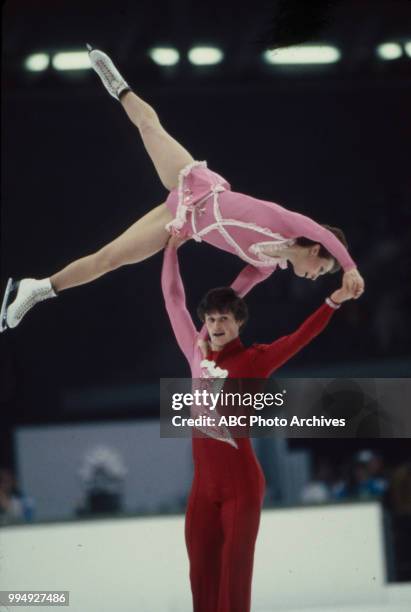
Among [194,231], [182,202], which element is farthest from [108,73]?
[194,231]

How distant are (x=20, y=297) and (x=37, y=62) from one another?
46.3 inches

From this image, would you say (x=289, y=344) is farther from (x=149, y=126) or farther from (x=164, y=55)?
(x=164, y=55)

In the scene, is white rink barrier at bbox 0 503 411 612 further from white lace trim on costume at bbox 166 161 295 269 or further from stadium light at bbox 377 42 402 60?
stadium light at bbox 377 42 402 60

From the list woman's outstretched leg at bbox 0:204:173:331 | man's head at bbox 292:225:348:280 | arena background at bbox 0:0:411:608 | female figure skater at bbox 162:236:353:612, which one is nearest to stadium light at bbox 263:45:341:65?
arena background at bbox 0:0:411:608

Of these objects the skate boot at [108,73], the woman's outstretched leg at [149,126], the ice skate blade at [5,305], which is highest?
the skate boot at [108,73]

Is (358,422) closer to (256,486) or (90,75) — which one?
(256,486)

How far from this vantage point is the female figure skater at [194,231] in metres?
4.04

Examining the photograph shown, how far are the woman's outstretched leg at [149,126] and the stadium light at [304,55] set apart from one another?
0.65m

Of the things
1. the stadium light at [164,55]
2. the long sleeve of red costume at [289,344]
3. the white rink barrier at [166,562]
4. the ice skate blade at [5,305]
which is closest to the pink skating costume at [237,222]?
the long sleeve of red costume at [289,344]

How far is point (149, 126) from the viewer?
439 cm

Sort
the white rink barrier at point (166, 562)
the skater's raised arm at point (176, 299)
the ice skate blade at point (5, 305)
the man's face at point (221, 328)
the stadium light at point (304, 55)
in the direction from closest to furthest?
1. the man's face at point (221, 328)
2. the skater's raised arm at point (176, 299)
3. the white rink barrier at point (166, 562)
4. the ice skate blade at point (5, 305)
5. the stadium light at point (304, 55)

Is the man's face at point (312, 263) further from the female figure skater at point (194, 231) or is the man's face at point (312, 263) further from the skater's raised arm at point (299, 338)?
the skater's raised arm at point (299, 338)

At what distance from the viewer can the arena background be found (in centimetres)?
453

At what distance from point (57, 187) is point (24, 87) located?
506mm
